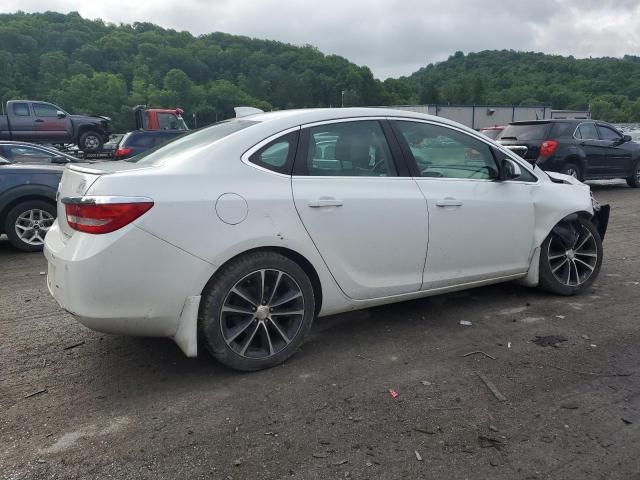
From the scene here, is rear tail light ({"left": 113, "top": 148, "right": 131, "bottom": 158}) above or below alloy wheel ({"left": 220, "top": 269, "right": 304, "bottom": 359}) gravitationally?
above

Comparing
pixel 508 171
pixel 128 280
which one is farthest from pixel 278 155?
pixel 508 171

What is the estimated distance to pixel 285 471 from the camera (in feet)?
7.91

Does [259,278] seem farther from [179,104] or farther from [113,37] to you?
[113,37]

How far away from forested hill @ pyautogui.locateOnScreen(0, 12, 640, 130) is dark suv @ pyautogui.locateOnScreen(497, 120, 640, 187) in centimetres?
4083

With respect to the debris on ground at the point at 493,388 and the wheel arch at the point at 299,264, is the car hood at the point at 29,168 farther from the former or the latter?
the debris on ground at the point at 493,388

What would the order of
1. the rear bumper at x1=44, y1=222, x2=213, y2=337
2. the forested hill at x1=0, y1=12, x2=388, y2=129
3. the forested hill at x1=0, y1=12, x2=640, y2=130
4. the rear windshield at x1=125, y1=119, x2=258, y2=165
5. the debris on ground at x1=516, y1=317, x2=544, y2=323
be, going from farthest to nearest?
the forested hill at x1=0, y1=12, x2=388, y2=129
the forested hill at x1=0, y1=12, x2=640, y2=130
the debris on ground at x1=516, y1=317, x2=544, y2=323
the rear windshield at x1=125, y1=119, x2=258, y2=165
the rear bumper at x1=44, y1=222, x2=213, y2=337

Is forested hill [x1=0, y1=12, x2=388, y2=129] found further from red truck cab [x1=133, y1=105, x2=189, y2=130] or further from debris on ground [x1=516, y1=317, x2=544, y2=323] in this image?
debris on ground [x1=516, y1=317, x2=544, y2=323]

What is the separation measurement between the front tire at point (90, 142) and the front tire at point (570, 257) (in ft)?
64.1

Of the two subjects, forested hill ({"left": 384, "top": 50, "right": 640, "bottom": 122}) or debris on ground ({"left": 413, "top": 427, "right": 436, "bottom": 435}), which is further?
forested hill ({"left": 384, "top": 50, "right": 640, "bottom": 122})

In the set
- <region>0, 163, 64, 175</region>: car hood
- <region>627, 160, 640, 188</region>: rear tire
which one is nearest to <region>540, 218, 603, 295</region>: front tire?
<region>0, 163, 64, 175</region>: car hood

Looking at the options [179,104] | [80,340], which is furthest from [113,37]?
[80,340]

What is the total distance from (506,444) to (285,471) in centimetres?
106

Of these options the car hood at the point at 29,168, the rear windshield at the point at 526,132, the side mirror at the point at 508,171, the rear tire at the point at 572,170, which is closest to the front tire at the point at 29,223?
the car hood at the point at 29,168

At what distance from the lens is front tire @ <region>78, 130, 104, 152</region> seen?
20.7 m
